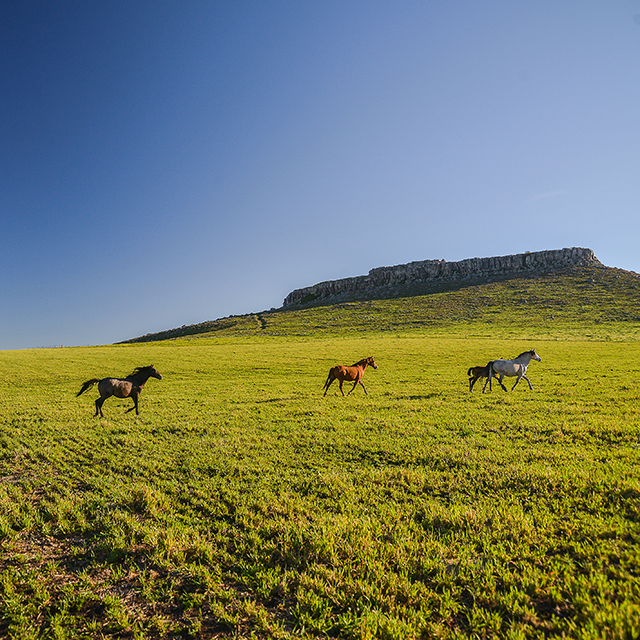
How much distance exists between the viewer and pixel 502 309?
111 metres

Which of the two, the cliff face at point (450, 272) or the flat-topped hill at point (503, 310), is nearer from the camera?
the flat-topped hill at point (503, 310)

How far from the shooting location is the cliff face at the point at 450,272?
160m

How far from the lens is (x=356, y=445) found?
36.3 feet

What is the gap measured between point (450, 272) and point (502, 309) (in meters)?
72.2

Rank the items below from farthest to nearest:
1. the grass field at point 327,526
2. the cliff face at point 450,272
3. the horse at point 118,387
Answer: the cliff face at point 450,272, the horse at point 118,387, the grass field at point 327,526

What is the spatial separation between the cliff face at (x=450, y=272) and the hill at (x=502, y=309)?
6316 mm

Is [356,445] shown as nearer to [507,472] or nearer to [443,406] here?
[507,472]

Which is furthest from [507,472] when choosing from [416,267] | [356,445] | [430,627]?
[416,267]

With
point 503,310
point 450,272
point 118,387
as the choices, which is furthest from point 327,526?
point 450,272

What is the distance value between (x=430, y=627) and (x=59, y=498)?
8459 mm

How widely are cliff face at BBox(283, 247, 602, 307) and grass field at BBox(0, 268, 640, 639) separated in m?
157

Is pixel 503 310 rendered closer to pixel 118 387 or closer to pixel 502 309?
pixel 502 309

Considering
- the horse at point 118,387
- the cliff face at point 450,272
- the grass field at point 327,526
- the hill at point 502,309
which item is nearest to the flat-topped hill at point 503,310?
the hill at point 502,309

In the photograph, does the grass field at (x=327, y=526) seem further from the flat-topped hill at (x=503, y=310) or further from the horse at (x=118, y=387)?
the flat-topped hill at (x=503, y=310)
